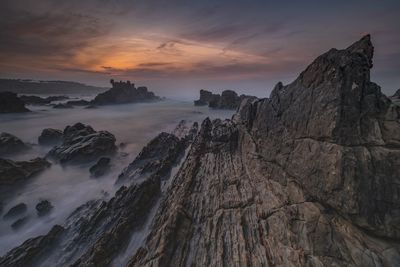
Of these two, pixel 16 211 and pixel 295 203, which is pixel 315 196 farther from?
pixel 16 211

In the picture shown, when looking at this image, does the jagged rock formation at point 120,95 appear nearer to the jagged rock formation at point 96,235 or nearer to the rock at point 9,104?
the rock at point 9,104

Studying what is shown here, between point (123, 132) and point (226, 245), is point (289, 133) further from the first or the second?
point (123, 132)

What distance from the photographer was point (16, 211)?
2127cm

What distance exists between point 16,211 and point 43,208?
2692 mm

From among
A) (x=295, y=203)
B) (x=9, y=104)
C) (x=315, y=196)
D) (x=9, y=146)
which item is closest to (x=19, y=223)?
(x=295, y=203)

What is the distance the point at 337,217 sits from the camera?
34.6 feet

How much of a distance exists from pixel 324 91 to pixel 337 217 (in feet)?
25.5

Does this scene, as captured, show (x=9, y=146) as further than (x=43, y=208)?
Yes

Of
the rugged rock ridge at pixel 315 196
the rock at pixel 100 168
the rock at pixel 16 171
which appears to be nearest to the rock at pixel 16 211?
the rock at pixel 16 171

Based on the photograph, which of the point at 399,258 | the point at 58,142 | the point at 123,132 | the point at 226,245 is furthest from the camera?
the point at 123,132

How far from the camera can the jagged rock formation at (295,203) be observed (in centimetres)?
988

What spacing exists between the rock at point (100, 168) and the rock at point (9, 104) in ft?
246

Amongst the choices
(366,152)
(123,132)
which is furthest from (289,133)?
(123,132)

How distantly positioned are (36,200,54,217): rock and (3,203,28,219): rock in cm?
174
